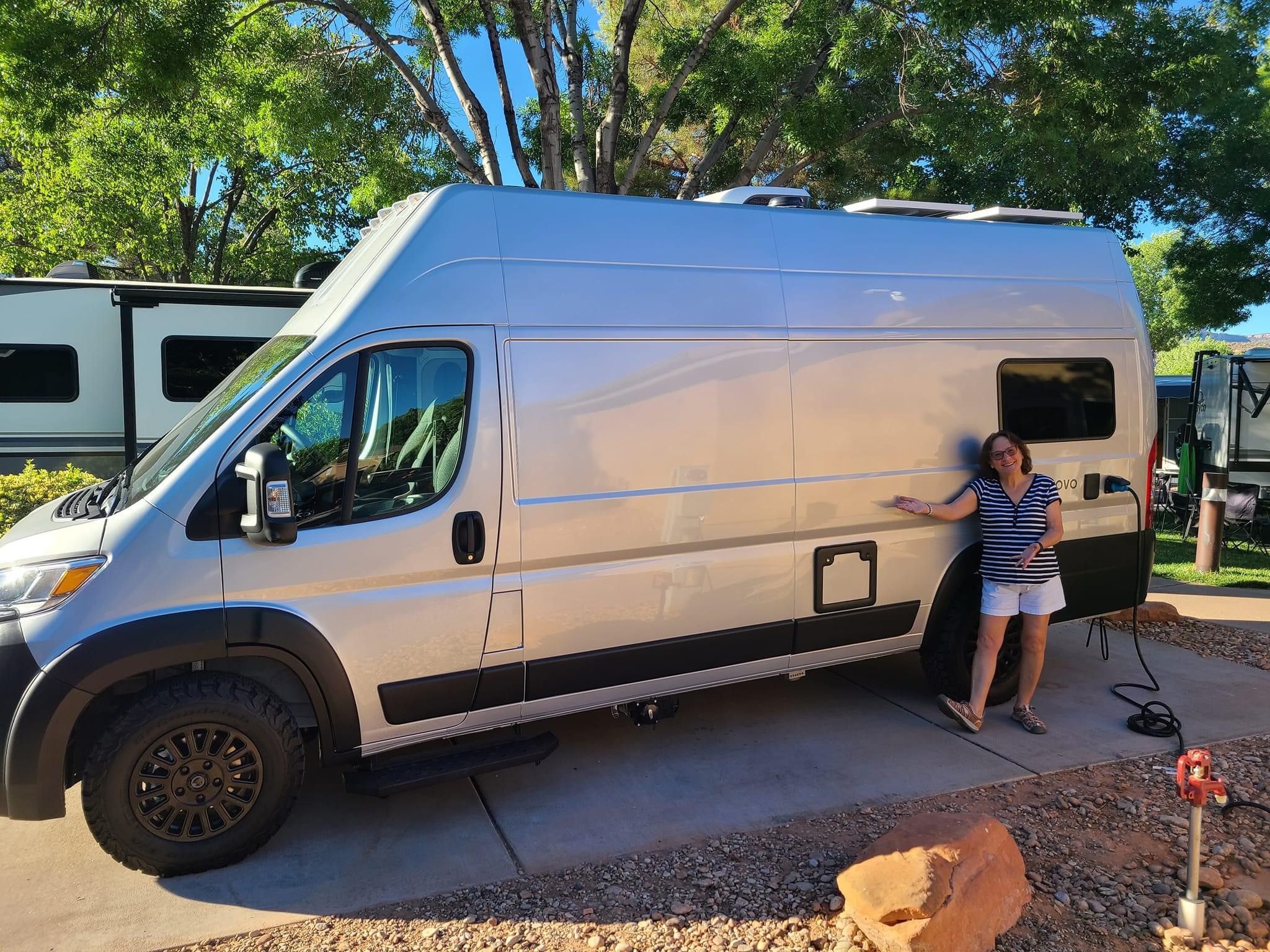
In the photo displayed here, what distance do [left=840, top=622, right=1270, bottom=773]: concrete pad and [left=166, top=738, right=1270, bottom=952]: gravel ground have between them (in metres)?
0.61

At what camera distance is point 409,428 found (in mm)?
3832

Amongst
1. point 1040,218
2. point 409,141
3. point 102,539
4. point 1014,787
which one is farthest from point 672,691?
point 409,141

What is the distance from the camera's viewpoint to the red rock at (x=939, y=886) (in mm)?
3086

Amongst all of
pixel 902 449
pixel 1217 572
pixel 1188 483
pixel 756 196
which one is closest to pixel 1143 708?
pixel 902 449

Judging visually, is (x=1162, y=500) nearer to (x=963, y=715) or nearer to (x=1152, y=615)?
(x=1152, y=615)

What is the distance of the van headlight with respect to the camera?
11.0 ft

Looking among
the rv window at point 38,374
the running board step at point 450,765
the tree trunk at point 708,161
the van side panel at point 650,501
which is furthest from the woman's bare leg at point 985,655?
the rv window at point 38,374

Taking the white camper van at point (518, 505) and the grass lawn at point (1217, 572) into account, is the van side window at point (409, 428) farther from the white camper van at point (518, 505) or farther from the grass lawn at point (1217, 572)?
the grass lawn at point (1217, 572)

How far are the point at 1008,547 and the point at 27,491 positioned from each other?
253 inches

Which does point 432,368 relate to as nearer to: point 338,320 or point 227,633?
point 338,320

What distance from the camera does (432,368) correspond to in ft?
12.8

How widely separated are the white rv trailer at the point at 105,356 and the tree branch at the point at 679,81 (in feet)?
11.5

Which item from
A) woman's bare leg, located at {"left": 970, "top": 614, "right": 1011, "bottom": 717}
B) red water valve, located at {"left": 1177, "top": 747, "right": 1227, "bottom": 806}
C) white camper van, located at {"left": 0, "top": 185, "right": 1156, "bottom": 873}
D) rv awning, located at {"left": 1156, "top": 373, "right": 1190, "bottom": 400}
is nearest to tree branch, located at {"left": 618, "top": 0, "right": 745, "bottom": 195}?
white camper van, located at {"left": 0, "top": 185, "right": 1156, "bottom": 873}

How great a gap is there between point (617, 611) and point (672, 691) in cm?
58
